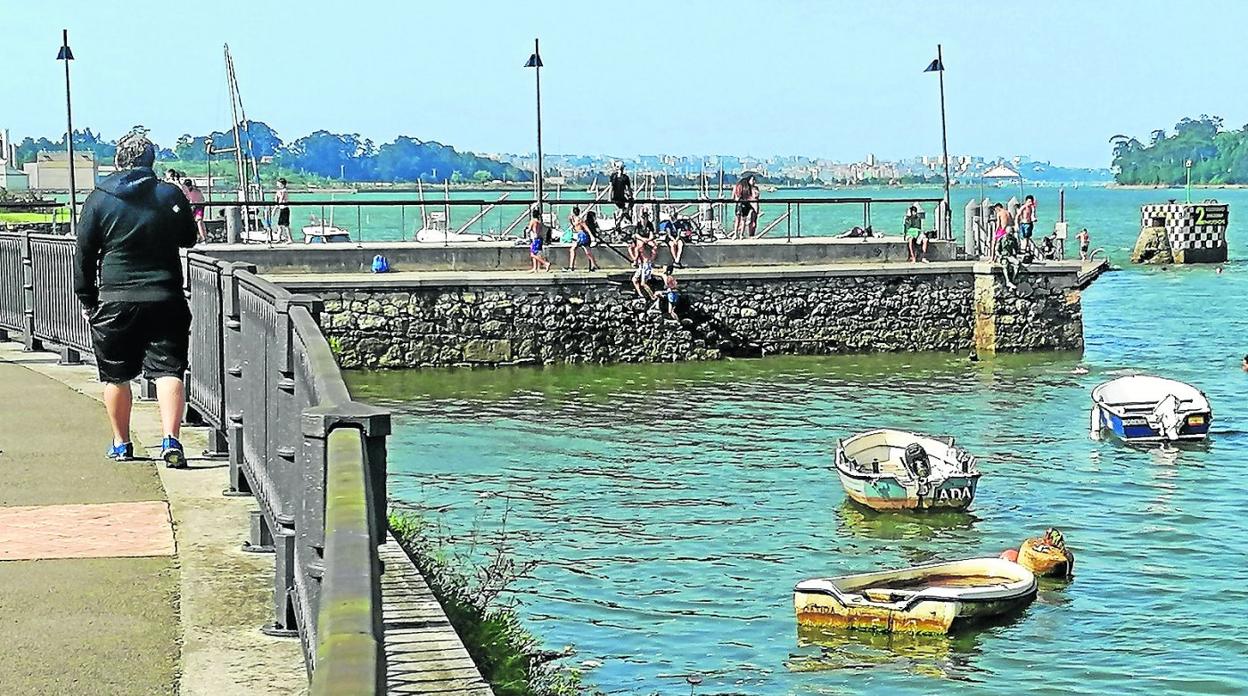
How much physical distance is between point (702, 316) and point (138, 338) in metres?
28.4

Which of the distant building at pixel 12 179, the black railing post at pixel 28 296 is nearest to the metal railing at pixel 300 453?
the black railing post at pixel 28 296

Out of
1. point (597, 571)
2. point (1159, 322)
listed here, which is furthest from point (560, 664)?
point (1159, 322)

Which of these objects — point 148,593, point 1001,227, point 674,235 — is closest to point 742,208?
point 674,235

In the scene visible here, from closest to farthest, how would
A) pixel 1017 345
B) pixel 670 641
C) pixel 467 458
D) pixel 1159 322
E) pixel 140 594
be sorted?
pixel 140 594, pixel 670 641, pixel 467 458, pixel 1017 345, pixel 1159 322

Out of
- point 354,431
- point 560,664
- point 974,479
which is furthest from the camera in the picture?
point 974,479

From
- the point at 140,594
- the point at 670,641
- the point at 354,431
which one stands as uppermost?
the point at 354,431

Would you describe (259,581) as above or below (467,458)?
above

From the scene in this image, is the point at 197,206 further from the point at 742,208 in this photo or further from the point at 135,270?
the point at 135,270

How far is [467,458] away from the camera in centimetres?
2559

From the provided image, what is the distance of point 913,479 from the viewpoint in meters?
21.3

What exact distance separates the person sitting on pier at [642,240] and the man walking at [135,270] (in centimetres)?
2798

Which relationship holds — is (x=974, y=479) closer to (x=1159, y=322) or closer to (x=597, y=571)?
(x=597, y=571)

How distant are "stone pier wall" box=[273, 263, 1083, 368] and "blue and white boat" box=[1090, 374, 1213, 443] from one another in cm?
1066

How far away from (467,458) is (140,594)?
718 inches
